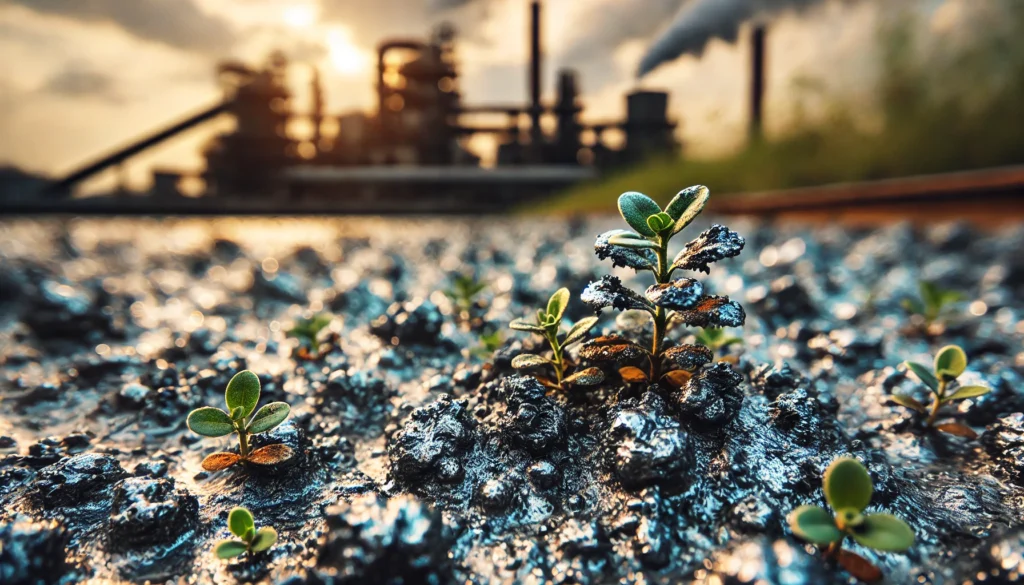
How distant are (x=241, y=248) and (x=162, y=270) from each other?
87cm

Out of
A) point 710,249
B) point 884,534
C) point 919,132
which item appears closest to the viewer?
point 884,534

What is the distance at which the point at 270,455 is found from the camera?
705 millimetres

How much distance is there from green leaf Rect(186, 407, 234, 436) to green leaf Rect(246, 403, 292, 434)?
0.09ft

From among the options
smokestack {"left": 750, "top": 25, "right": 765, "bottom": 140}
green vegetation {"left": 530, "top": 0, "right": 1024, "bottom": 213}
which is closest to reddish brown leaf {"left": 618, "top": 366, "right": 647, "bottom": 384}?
green vegetation {"left": 530, "top": 0, "right": 1024, "bottom": 213}

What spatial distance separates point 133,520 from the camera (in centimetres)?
59

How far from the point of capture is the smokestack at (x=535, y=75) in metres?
17.1

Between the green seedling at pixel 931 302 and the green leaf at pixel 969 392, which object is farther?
the green seedling at pixel 931 302

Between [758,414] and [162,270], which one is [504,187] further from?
[758,414]

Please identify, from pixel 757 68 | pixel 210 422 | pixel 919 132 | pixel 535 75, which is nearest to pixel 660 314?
pixel 210 422

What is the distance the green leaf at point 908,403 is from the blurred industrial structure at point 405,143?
13547 millimetres

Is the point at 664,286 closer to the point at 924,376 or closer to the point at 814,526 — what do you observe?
the point at 814,526

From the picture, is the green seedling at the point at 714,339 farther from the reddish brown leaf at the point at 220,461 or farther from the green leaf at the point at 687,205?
the reddish brown leaf at the point at 220,461

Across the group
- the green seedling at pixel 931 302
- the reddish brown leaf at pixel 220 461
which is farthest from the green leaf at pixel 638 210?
the green seedling at pixel 931 302

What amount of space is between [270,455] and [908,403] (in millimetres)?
918
